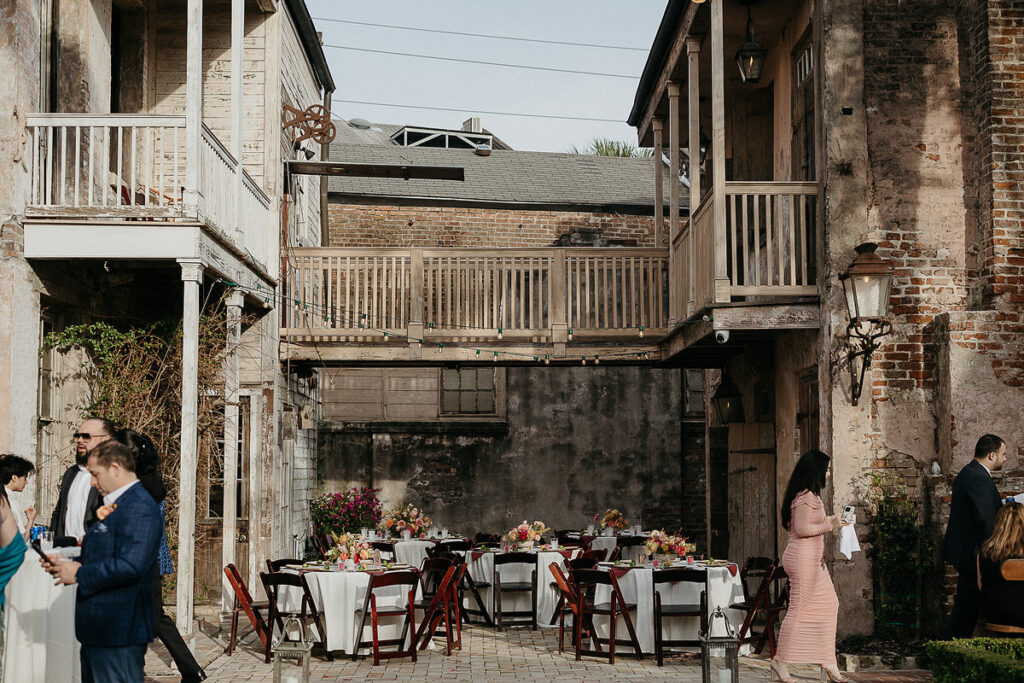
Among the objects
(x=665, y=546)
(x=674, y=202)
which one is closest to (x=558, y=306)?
(x=674, y=202)

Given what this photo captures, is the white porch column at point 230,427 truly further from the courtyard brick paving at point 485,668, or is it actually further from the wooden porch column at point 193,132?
the wooden porch column at point 193,132

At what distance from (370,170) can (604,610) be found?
292 inches

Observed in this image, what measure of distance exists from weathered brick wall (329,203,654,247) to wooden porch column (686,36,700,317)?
918cm

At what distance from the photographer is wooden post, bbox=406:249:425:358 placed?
1505cm

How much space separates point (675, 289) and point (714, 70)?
3.32 m

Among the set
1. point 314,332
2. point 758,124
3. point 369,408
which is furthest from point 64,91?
point 369,408

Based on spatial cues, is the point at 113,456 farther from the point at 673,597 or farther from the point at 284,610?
the point at 673,597

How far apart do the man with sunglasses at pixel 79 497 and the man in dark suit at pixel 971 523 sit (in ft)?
19.5

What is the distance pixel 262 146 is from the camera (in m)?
14.7

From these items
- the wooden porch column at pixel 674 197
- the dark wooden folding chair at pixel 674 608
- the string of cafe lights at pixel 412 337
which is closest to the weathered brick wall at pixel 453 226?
the string of cafe lights at pixel 412 337

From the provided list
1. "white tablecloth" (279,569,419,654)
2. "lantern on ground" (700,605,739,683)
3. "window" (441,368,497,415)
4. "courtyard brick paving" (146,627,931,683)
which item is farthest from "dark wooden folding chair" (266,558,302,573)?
"window" (441,368,497,415)

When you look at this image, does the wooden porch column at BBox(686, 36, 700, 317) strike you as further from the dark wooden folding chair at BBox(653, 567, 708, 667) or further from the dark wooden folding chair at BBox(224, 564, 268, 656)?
the dark wooden folding chair at BBox(224, 564, 268, 656)

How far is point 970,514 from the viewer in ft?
28.8

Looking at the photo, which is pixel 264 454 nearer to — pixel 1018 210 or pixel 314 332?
pixel 314 332
